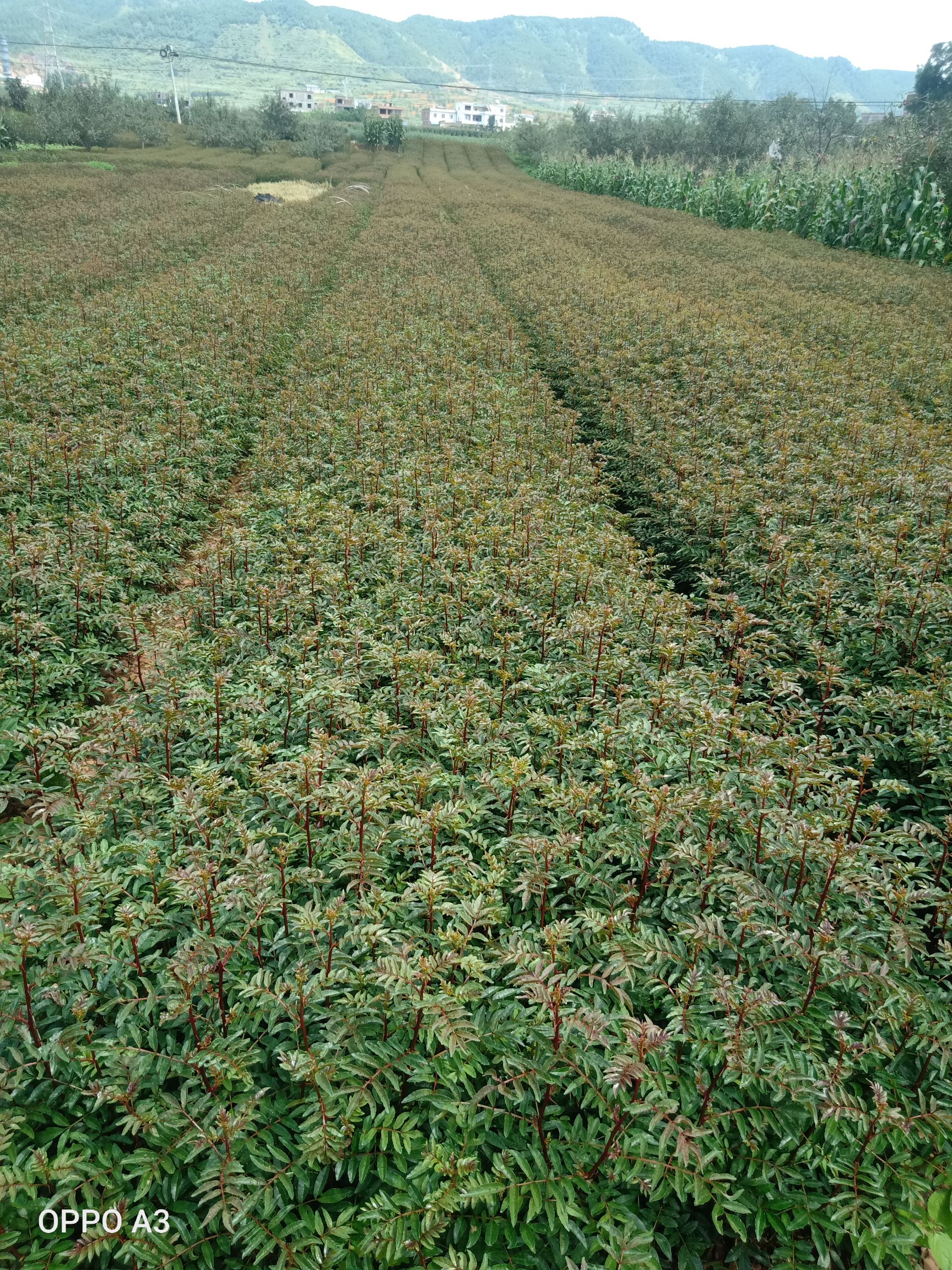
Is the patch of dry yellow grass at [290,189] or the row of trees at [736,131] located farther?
the row of trees at [736,131]

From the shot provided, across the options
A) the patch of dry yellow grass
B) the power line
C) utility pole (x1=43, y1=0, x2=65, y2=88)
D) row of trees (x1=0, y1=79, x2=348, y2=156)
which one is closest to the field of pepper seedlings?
the patch of dry yellow grass

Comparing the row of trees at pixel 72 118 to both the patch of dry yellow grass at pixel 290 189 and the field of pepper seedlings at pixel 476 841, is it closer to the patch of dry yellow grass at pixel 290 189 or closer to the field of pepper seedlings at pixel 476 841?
the patch of dry yellow grass at pixel 290 189

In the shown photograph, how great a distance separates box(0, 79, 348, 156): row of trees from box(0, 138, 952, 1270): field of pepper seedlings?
53237mm

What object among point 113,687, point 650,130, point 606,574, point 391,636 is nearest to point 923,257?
point 606,574

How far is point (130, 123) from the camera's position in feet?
188

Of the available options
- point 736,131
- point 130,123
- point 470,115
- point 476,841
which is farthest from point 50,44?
Answer: point 476,841

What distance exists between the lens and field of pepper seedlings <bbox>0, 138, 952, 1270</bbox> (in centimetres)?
246

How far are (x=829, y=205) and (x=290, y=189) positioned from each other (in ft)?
93.9

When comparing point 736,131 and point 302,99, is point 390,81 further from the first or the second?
point 736,131

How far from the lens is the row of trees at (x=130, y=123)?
5000 cm

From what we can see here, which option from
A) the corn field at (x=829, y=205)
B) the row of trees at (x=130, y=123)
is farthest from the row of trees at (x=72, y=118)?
the corn field at (x=829, y=205)

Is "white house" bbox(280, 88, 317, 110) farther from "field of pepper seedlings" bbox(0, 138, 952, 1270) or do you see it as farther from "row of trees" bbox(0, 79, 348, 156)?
"field of pepper seedlings" bbox(0, 138, 952, 1270)

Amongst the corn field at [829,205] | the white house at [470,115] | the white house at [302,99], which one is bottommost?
the corn field at [829,205]

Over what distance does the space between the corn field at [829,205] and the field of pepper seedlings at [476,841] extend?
16.9 metres
